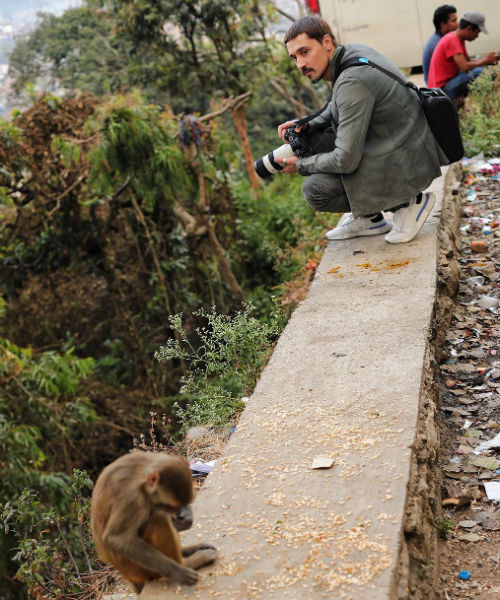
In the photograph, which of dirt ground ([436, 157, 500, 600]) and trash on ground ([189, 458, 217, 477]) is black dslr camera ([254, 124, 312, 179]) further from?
trash on ground ([189, 458, 217, 477])

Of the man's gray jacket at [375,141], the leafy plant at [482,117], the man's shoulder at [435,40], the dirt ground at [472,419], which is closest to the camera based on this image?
the dirt ground at [472,419]

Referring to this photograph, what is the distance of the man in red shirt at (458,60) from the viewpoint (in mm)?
7395

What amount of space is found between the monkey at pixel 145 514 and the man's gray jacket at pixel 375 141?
8.17 ft

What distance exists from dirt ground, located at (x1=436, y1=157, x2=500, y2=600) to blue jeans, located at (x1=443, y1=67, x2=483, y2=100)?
2.83m

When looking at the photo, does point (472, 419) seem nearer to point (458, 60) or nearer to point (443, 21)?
point (458, 60)

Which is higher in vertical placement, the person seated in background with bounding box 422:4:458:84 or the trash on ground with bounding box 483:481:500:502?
the person seated in background with bounding box 422:4:458:84

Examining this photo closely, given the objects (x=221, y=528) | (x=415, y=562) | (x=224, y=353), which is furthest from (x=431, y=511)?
(x=224, y=353)

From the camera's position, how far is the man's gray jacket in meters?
4.02

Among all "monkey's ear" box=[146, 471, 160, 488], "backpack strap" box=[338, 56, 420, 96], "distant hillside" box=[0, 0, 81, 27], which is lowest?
"monkey's ear" box=[146, 471, 160, 488]

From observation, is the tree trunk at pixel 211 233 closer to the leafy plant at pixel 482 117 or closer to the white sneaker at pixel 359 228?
the leafy plant at pixel 482 117

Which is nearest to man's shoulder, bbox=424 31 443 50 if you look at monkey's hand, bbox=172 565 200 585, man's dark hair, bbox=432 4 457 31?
man's dark hair, bbox=432 4 457 31

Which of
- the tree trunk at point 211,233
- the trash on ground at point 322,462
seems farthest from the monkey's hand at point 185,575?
the tree trunk at point 211,233

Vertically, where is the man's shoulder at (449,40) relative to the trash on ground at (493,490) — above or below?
above

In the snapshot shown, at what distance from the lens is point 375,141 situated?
4.21 metres
